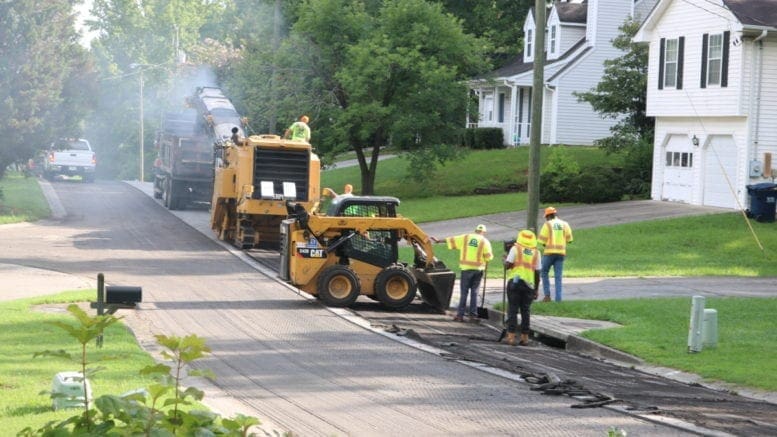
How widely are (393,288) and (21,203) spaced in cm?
2342

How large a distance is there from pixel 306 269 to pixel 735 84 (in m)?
19.2

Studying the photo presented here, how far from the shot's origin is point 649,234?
33.2m

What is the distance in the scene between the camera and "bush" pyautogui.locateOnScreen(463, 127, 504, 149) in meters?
59.5

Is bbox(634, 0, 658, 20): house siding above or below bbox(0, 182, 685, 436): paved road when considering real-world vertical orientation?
above

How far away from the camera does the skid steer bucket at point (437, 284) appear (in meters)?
21.4

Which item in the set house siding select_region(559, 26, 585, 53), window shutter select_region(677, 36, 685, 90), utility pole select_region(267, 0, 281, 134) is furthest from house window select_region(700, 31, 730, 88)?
house siding select_region(559, 26, 585, 53)

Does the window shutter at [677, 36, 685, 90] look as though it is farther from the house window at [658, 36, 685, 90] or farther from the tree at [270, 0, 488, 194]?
the tree at [270, 0, 488, 194]

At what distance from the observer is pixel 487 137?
59562 mm

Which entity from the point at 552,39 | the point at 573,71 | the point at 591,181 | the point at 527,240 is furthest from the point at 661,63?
the point at 527,240

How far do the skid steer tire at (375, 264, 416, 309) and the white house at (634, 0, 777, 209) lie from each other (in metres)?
14.0

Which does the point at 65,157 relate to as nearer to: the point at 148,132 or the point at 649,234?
the point at 148,132

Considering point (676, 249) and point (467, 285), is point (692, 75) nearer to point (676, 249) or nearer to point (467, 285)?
point (676, 249)

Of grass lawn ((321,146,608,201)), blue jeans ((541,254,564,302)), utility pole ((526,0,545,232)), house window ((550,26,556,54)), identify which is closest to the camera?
blue jeans ((541,254,564,302))

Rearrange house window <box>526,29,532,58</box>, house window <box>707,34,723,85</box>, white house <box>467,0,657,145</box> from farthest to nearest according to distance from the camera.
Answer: house window <box>526,29,532,58</box>, white house <box>467,0,657,145</box>, house window <box>707,34,723,85</box>
